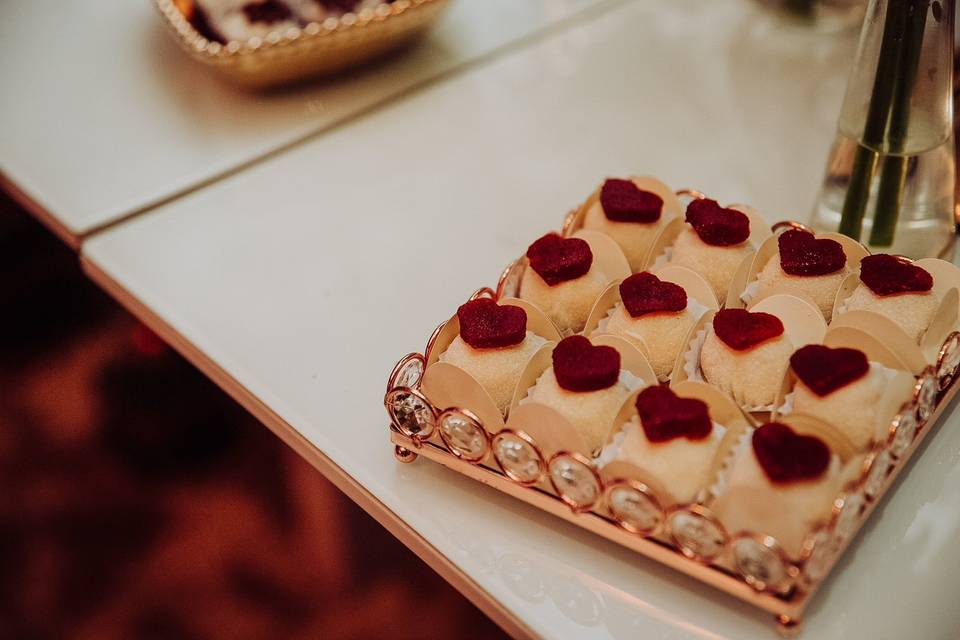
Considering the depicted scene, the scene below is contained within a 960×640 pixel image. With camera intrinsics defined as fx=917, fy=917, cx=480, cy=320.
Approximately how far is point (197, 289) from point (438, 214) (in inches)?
8.9

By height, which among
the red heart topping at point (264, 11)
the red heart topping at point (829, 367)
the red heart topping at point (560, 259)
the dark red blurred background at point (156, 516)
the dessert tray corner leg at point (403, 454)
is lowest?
the dark red blurred background at point (156, 516)

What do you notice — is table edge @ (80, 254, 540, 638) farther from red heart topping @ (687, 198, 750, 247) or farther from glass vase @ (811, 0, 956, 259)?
glass vase @ (811, 0, 956, 259)

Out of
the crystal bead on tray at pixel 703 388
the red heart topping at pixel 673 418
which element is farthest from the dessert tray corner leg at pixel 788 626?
the red heart topping at pixel 673 418

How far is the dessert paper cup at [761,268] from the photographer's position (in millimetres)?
605

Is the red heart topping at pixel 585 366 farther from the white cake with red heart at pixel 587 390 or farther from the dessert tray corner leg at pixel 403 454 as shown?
the dessert tray corner leg at pixel 403 454

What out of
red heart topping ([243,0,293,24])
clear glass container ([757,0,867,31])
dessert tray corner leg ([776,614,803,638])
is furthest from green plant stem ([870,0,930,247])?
red heart topping ([243,0,293,24])

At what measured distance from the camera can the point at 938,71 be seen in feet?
2.06

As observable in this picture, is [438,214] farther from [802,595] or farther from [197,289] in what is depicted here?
[802,595]

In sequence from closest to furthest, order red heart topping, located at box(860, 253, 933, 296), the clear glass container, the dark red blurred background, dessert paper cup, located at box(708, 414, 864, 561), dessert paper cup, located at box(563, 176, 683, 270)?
dessert paper cup, located at box(708, 414, 864, 561) < red heart topping, located at box(860, 253, 933, 296) < dessert paper cup, located at box(563, 176, 683, 270) < the clear glass container < the dark red blurred background

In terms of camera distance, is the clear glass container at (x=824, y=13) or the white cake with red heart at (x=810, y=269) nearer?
the white cake with red heart at (x=810, y=269)

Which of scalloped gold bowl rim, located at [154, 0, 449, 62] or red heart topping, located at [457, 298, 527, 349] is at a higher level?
scalloped gold bowl rim, located at [154, 0, 449, 62]

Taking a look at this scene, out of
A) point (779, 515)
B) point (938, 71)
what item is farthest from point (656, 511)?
point (938, 71)

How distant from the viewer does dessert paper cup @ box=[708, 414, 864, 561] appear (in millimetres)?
466

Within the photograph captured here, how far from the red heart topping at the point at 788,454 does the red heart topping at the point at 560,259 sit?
18 cm
